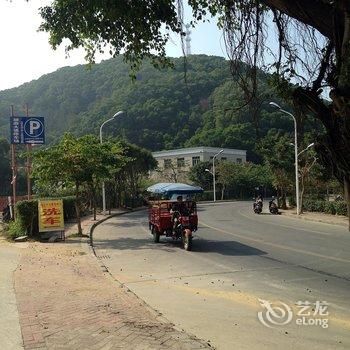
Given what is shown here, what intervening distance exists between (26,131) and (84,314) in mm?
17786

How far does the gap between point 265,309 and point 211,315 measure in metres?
1.00

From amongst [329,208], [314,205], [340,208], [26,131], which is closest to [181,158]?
[314,205]

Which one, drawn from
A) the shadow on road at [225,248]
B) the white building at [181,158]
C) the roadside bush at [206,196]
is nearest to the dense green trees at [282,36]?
the shadow on road at [225,248]

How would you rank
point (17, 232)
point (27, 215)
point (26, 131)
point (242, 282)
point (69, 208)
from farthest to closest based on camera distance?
1. point (69, 208)
2. point (26, 131)
3. point (17, 232)
4. point (27, 215)
5. point (242, 282)

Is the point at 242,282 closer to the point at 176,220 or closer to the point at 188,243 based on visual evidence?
the point at 188,243

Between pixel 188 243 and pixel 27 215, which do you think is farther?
pixel 27 215

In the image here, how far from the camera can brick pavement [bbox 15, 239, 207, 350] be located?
18.9ft

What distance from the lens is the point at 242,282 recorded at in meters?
10.2

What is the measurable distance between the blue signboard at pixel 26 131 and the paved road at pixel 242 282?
716cm

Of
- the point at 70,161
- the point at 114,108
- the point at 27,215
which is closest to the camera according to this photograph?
the point at 27,215

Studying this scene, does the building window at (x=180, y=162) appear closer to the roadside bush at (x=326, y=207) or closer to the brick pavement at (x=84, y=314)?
the roadside bush at (x=326, y=207)

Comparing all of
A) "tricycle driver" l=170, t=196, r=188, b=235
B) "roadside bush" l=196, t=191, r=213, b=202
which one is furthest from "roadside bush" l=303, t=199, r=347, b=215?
"roadside bush" l=196, t=191, r=213, b=202

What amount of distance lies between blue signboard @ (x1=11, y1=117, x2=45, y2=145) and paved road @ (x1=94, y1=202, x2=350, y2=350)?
7.16 metres

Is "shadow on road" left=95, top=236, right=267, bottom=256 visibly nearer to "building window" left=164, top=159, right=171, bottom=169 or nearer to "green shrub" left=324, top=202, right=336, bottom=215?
"green shrub" left=324, top=202, right=336, bottom=215
